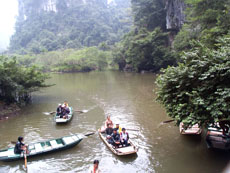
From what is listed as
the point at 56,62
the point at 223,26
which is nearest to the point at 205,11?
the point at 223,26

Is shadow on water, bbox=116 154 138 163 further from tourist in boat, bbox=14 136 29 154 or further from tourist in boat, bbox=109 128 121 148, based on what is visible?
tourist in boat, bbox=14 136 29 154

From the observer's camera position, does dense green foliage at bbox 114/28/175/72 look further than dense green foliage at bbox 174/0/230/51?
Yes

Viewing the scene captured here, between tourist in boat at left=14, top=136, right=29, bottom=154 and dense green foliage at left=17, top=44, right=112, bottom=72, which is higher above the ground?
dense green foliage at left=17, top=44, right=112, bottom=72

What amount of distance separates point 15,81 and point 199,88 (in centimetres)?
1340

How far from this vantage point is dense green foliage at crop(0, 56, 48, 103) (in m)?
14.5

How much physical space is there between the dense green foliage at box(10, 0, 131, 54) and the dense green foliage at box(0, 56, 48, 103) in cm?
6620

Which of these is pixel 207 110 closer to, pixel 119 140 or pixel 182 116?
pixel 182 116

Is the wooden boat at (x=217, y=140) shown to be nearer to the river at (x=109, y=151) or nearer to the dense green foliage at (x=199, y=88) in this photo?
the river at (x=109, y=151)

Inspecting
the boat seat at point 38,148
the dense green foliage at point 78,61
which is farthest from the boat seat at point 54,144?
the dense green foliage at point 78,61

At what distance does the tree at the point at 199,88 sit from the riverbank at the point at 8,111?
35.5 feet

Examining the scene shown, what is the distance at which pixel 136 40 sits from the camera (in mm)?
38688

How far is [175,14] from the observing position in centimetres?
3338

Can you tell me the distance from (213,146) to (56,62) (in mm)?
49965

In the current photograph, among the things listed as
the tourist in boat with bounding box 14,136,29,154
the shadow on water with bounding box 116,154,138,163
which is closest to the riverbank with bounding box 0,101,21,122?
the tourist in boat with bounding box 14,136,29,154
